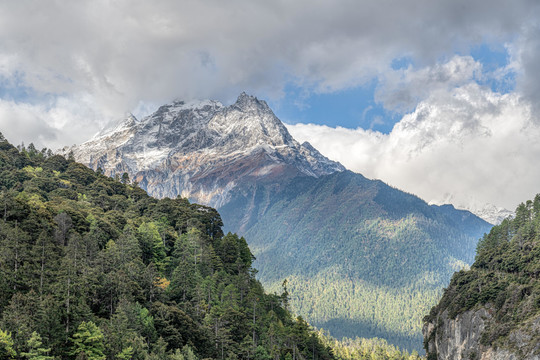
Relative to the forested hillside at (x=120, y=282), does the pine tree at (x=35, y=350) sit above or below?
below

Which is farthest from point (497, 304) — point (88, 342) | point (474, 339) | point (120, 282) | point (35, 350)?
point (35, 350)

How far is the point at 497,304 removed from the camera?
13250cm

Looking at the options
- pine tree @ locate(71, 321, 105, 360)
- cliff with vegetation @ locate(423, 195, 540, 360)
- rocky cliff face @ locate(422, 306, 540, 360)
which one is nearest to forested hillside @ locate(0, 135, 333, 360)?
pine tree @ locate(71, 321, 105, 360)

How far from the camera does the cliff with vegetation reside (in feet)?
392

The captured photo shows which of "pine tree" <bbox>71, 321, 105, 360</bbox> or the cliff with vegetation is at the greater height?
the cliff with vegetation

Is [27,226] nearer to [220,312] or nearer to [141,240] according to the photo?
[141,240]

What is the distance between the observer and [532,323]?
116m

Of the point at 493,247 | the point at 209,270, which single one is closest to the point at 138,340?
the point at 209,270

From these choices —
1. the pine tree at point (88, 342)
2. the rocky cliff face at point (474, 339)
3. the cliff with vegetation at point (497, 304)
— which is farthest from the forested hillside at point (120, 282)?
the cliff with vegetation at point (497, 304)

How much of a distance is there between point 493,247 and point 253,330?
338 ft

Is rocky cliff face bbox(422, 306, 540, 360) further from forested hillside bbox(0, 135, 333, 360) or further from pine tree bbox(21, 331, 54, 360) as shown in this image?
pine tree bbox(21, 331, 54, 360)

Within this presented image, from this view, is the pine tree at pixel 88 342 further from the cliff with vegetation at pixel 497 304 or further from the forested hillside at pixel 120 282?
the cliff with vegetation at pixel 497 304

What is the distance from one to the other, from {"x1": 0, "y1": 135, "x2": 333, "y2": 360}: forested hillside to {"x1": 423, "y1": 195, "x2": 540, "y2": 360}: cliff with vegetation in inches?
1645

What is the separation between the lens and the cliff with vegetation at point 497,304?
392 feet
